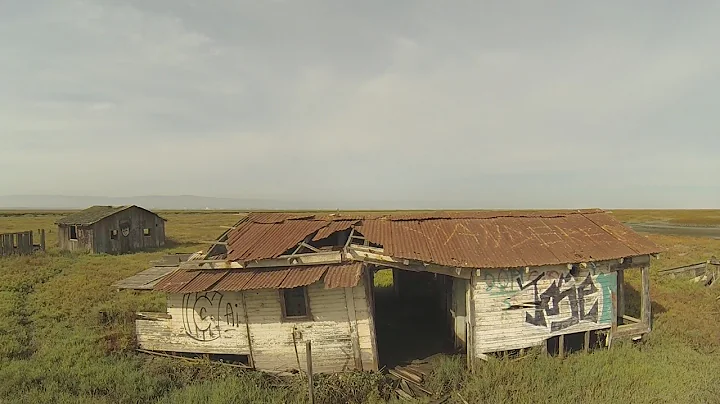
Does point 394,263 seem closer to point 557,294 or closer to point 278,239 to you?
point 278,239

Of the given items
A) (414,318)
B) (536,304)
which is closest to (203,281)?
(414,318)

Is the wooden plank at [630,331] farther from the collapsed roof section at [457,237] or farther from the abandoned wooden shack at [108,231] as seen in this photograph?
the abandoned wooden shack at [108,231]

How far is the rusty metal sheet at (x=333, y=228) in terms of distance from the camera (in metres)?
13.0

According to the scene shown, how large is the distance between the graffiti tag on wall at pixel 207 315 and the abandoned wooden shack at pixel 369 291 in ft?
0.10

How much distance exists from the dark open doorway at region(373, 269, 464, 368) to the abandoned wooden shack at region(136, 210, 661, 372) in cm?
15

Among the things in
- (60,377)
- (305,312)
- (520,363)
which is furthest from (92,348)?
(520,363)

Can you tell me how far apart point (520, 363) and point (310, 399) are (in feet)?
19.7

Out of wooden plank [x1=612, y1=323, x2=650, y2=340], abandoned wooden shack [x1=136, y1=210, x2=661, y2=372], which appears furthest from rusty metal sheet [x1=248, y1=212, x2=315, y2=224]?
wooden plank [x1=612, y1=323, x2=650, y2=340]

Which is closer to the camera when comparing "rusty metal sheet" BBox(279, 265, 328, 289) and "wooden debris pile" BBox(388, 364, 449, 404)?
"wooden debris pile" BBox(388, 364, 449, 404)

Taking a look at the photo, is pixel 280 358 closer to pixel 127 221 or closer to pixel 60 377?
pixel 60 377

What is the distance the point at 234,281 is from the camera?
11.7m

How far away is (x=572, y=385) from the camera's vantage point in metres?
10.4

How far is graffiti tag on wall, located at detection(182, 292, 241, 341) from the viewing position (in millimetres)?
12438

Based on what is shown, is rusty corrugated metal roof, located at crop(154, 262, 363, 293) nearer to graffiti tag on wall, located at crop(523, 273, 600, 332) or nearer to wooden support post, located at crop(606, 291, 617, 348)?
graffiti tag on wall, located at crop(523, 273, 600, 332)
